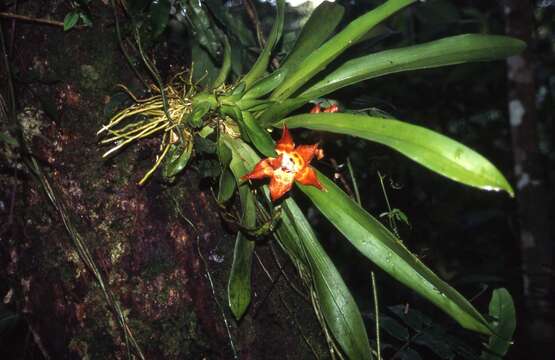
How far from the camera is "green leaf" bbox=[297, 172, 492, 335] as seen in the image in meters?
0.81

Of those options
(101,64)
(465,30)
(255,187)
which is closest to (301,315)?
(255,187)

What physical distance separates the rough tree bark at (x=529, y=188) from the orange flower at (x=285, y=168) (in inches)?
58.5

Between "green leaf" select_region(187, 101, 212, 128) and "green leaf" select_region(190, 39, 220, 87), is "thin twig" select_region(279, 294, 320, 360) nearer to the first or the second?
"green leaf" select_region(187, 101, 212, 128)

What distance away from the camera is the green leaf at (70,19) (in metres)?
0.92

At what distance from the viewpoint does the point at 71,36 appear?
3.09ft

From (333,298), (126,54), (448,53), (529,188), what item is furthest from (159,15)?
(529,188)

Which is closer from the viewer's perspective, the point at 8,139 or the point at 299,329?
the point at 8,139

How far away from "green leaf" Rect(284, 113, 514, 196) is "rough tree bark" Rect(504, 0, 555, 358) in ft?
4.95

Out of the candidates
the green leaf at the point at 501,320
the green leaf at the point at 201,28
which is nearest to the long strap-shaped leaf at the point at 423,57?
the green leaf at the point at 201,28

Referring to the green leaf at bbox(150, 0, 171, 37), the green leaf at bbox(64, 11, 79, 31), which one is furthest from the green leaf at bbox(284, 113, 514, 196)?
the green leaf at bbox(64, 11, 79, 31)

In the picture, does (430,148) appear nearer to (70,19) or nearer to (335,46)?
(335,46)

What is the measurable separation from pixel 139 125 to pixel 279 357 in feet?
1.86

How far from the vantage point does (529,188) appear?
6.50 feet

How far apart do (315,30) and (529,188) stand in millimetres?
1486
